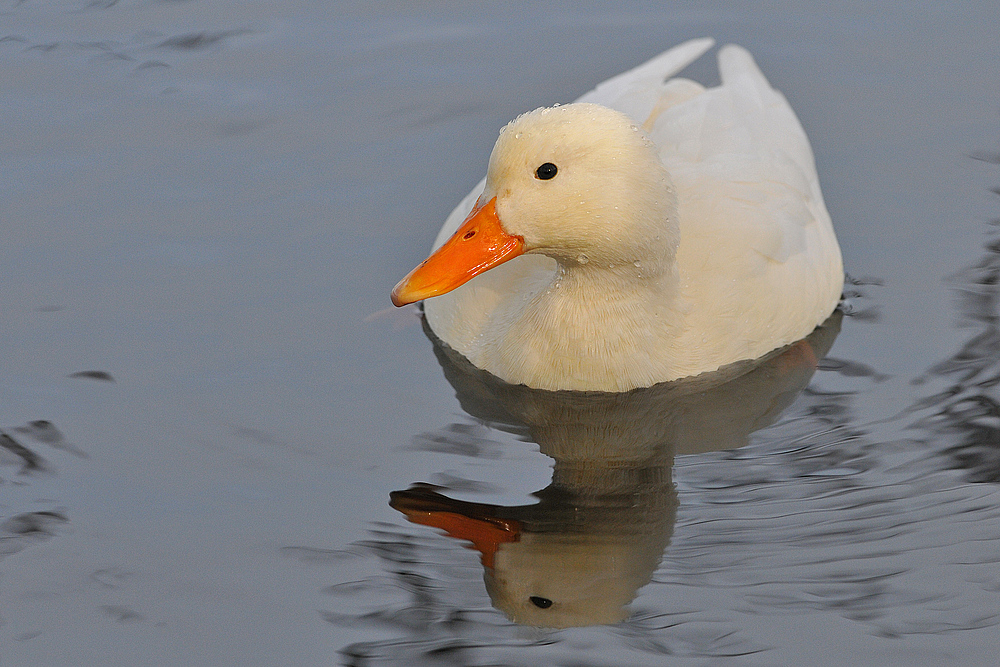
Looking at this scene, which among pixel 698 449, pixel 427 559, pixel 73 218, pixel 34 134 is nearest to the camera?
pixel 427 559

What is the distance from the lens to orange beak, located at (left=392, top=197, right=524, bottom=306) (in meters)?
4.78

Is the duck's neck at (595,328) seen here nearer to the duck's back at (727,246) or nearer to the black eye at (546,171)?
the duck's back at (727,246)

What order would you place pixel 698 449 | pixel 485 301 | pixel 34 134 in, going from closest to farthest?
pixel 698 449 → pixel 485 301 → pixel 34 134

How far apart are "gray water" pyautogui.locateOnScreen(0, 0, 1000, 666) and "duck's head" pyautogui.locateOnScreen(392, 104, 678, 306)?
708mm

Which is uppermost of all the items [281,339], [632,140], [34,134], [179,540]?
[34,134]

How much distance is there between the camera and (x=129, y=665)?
3.89 meters

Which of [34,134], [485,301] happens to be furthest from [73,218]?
[485,301]

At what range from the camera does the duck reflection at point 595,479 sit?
4219 millimetres

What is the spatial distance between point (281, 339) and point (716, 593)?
239 centimetres

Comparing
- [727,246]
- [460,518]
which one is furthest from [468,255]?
[727,246]

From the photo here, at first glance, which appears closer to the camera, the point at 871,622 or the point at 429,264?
the point at 871,622

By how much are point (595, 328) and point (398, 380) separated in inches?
35.8

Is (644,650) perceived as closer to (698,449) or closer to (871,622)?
(871,622)

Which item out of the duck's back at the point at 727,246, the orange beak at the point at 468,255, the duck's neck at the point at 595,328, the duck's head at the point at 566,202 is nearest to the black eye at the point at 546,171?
the duck's head at the point at 566,202
